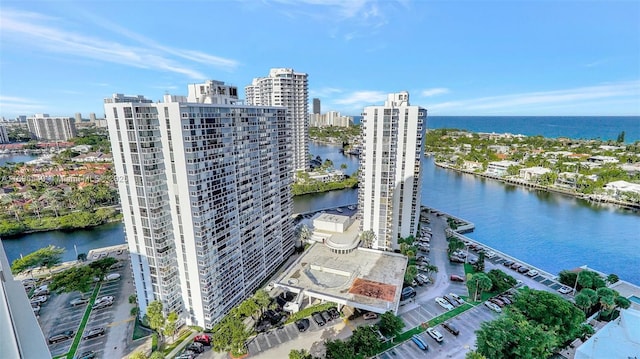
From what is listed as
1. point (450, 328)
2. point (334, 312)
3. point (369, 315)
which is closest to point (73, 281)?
point (334, 312)

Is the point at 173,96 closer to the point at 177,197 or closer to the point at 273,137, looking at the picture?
the point at 177,197

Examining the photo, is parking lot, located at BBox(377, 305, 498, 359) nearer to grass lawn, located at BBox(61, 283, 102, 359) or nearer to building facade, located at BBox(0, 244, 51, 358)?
building facade, located at BBox(0, 244, 51, 358)

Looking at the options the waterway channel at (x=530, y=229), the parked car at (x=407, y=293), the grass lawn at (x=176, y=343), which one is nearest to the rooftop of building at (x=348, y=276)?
the parked car at (x=407, y=293)

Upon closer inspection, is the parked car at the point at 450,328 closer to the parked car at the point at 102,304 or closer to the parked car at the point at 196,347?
the parked car at the point at 196,347

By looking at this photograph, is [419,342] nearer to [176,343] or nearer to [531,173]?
[176,343]

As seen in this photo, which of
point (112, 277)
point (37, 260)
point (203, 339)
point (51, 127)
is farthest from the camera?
point (51, 127)
